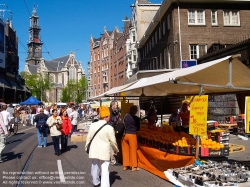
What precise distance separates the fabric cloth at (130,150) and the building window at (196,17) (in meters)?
18.7

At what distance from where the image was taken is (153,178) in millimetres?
7453

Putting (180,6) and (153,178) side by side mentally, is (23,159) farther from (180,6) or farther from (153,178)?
(180,6)

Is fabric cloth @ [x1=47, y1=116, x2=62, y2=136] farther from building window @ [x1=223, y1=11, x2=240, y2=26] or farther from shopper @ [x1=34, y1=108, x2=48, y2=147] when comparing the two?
building window @ [x1=223, y1=11, x2=240, y2=26]

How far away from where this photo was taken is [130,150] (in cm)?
840

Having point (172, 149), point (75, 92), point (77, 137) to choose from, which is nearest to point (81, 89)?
point (75, 92)

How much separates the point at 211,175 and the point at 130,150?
3381 mm

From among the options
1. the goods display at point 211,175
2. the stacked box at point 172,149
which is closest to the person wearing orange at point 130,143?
the stacked box at point 172,149

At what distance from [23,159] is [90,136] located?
5.17 metres

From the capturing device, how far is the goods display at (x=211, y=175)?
5105mm

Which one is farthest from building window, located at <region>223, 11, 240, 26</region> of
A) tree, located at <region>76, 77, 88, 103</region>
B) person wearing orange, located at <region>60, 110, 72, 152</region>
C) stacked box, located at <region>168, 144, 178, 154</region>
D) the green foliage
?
the green foliage

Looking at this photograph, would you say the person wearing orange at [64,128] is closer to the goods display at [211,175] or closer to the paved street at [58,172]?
the paved street at [58,172]

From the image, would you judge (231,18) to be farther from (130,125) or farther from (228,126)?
(130,125)

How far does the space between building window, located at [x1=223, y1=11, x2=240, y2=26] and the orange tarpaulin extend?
2026 cm

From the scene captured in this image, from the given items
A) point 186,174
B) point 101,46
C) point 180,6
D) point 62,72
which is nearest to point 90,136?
point 186,174
